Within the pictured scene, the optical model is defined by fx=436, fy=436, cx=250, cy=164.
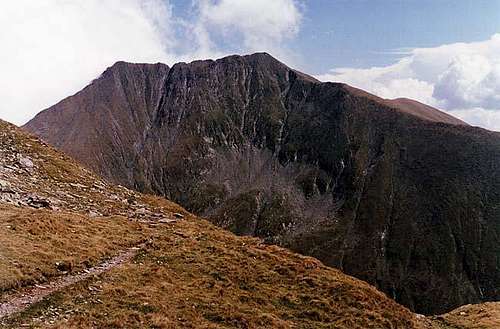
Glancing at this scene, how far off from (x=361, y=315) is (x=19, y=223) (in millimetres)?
25342

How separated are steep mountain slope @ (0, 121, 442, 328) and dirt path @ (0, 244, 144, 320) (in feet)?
0.53

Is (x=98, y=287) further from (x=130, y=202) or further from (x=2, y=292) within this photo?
(x=130, y=202)

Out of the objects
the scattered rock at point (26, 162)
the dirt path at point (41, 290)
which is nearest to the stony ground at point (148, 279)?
the dirt path at point (41, 290)

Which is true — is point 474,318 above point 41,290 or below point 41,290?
below

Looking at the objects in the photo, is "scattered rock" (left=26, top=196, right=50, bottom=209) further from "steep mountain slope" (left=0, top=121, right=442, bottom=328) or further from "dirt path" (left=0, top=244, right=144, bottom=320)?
"dirt path" (left=0, top=244, right=144, bottom=320)

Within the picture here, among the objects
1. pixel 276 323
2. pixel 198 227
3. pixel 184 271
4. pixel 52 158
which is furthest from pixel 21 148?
pixel 276 323

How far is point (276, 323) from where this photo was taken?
26500 mm

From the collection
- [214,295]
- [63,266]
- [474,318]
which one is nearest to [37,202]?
[63,266]

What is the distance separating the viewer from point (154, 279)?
3028cm

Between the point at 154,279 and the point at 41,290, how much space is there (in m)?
7.66

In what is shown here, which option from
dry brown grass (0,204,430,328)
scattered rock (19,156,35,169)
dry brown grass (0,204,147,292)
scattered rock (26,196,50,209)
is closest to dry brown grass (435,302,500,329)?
dry brown grass (0,204,430,328)

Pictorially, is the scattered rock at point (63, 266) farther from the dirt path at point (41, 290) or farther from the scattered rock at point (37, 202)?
the scattered rock at point (37, 202)

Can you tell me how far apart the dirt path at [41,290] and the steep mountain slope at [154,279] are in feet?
0.53

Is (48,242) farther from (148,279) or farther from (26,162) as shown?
(26,162)
